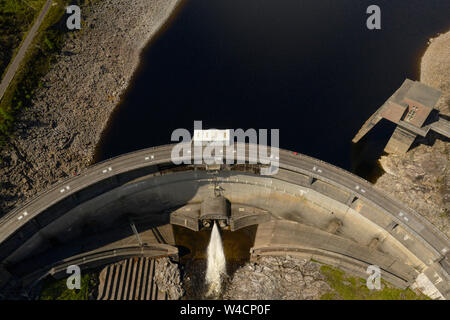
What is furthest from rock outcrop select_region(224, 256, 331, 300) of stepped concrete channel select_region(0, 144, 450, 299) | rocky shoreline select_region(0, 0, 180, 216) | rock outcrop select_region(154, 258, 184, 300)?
rocky shoreline select_region(0, 0, 180, 216)

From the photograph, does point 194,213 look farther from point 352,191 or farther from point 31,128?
point 31,128

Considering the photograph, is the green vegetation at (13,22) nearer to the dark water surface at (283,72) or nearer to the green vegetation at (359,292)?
the dark water surface at (283,72)

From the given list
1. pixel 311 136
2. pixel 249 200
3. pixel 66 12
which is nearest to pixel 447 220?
pixel 311 136

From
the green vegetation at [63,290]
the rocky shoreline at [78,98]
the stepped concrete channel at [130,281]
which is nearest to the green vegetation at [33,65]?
the rocky shoreline at [78,98]

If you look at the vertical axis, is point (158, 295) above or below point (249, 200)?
below

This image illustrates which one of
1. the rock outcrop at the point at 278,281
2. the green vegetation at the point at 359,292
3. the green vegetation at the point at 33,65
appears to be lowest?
the green vegetation at the point at 359,292

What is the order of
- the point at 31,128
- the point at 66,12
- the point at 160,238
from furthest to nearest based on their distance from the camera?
the point at 66,12 < the point at 31,128 < the point at 160,238
